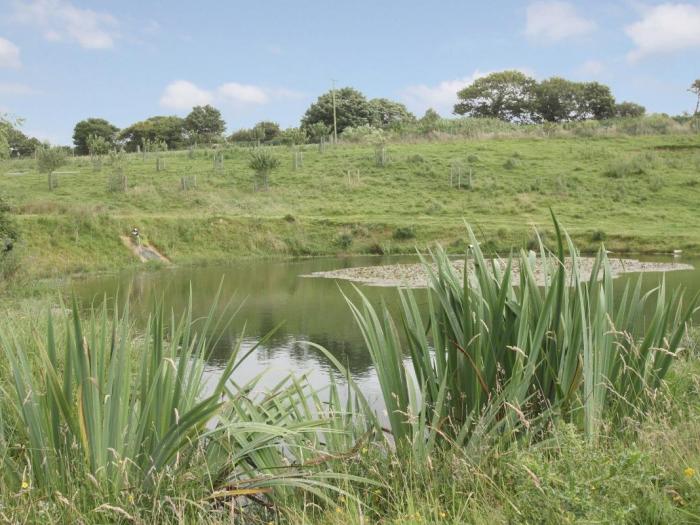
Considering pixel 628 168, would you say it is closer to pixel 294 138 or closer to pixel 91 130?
pixel 294 138

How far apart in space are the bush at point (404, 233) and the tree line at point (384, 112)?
41251mm

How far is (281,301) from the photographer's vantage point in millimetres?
18516

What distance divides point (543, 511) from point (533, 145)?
151ft

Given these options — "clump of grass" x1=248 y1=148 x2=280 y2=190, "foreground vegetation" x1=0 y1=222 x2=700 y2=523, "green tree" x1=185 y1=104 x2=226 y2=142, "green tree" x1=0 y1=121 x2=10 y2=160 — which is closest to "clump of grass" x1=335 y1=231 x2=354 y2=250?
"clump of grass" x1=248 y1=148 x2=280 y2=190

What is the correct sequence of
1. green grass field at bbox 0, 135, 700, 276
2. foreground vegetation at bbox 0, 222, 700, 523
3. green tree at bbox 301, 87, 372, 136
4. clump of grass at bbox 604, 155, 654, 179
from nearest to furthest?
foreground vegetation at bbox 0, 222, 700, 523 < green grass field at bbox 0, 135, 700, 276 < clump of grass at bbox 604, 155, 654, 179 < green tree at bbox 301, 87, 372, 136

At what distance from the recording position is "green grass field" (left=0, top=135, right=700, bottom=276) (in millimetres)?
28641

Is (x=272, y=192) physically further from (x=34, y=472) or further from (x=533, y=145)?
(x=34, y=472)

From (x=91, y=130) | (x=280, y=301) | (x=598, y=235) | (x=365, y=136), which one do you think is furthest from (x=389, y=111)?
(x=280, y=301)

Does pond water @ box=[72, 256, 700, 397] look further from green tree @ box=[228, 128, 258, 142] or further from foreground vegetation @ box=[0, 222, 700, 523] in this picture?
green tree @ box=[228, 128, 258, 142]

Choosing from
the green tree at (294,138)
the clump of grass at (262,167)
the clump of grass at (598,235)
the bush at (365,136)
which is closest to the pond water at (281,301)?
the clump of grass at (598,235)

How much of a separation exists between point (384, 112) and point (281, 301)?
6200 centimetres

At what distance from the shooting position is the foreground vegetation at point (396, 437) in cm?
305

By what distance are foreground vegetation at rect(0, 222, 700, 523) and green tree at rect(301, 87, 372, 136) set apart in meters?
65.9

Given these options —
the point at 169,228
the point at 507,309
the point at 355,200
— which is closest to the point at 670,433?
the point at 507,309
